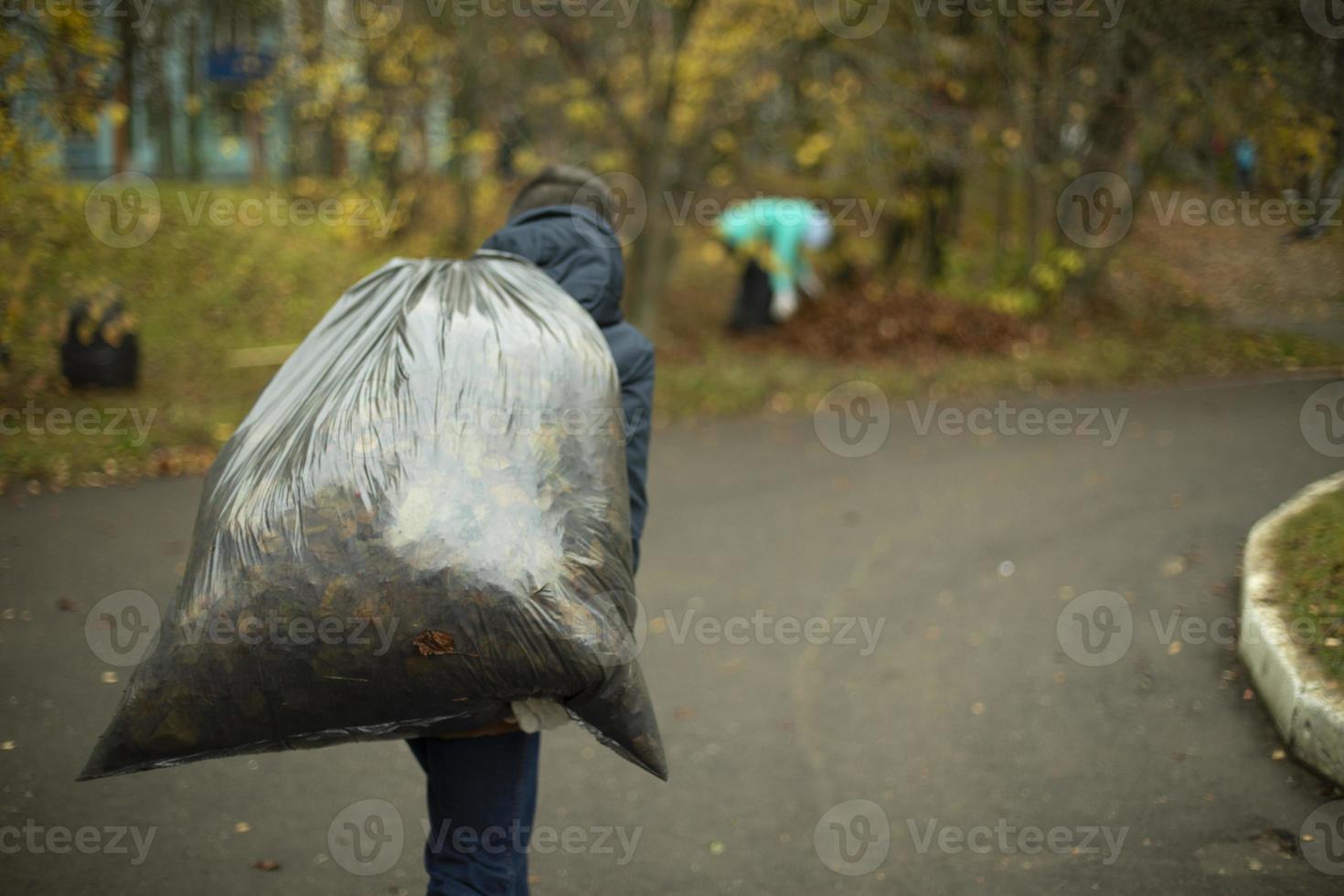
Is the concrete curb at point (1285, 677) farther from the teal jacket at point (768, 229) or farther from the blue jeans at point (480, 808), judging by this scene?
the teal jacket at point (768, 229)

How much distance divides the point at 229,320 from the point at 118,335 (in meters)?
2.44

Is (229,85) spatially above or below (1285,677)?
above

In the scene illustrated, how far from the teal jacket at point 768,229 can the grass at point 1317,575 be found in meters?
6.87

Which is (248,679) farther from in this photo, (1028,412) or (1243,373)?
(1243,373)

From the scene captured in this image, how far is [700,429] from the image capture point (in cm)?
970

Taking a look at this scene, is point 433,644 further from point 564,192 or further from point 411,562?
point 564,192

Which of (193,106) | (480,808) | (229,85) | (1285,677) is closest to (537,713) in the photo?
(480,808)

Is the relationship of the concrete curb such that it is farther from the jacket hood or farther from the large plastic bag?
the jacket hood

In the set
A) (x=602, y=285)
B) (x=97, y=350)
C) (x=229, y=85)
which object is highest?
(x=229, y=85)

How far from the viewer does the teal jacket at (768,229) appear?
11961 millimetres

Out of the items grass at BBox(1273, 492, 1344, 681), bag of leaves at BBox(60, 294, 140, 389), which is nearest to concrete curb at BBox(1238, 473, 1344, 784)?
grass at BBox(1273, 492, 1344, 681)

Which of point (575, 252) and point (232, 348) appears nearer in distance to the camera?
point (575, 252)

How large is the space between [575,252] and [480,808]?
53.2 inches

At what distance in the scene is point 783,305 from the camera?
12766 mm
